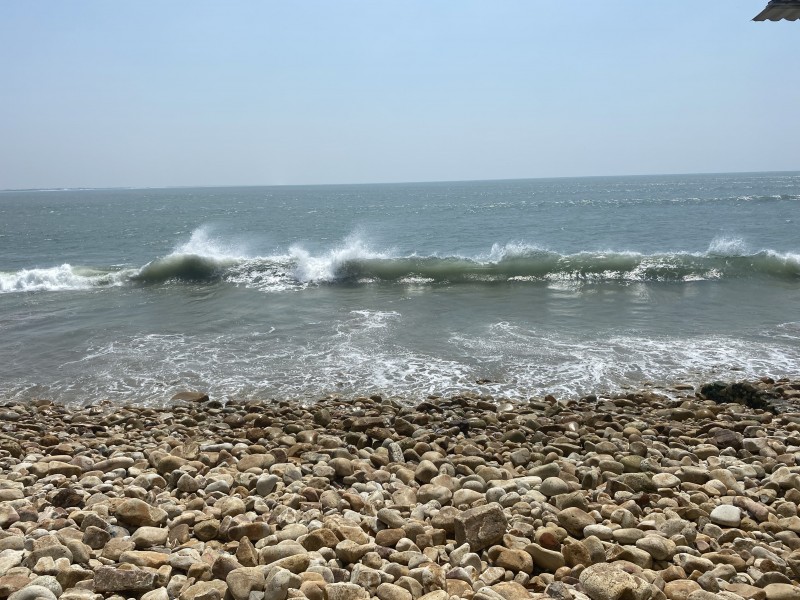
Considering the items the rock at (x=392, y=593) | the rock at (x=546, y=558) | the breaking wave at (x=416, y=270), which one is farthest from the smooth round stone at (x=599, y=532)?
the breaking wave at (x=416, y=270)

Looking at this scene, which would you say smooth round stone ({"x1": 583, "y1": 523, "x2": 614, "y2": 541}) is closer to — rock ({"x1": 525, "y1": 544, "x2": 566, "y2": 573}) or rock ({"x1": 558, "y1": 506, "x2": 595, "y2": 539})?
rock ({"x1": 558, "y1": 506, "x2": 595, "y2": 539})

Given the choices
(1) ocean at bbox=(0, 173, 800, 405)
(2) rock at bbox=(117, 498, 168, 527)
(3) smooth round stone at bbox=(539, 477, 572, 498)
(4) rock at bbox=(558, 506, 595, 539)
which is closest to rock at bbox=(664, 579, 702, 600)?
(4) rock at bbox=(558, 506, 595, 539)

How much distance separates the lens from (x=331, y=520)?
14.1 feet

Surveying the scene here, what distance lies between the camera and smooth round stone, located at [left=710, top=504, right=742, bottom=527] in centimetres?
438

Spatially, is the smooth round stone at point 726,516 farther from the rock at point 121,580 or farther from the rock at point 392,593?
the rock at point 121,580

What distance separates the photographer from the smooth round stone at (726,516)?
14.4 ft

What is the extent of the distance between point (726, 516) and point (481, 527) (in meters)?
1.82

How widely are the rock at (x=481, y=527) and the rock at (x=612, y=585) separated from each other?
65 cm

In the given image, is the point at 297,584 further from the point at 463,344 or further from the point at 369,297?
the point at 369,297

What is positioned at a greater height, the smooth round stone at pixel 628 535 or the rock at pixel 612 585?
the rock at pixel 612 585

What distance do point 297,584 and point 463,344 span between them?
823cm

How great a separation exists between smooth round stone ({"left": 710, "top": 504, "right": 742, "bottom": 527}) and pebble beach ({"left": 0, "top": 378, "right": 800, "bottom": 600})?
1 cm

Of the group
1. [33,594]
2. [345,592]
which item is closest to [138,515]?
[33,594]

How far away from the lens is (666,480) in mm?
5090
